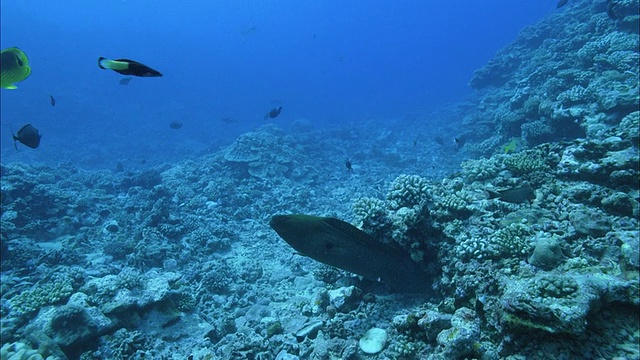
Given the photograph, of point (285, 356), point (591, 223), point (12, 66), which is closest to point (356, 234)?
point (285, 356)

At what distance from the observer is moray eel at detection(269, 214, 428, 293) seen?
12.7 feet

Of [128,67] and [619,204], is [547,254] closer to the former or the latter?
[619,204]

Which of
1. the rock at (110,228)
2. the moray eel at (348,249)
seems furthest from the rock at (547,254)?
the rock at (110,228)

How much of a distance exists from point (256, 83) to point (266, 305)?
112158 millimetres

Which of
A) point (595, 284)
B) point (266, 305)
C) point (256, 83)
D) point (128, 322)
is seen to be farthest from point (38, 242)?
point (256, 83)

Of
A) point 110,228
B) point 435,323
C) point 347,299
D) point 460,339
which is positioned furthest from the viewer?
point 110,228

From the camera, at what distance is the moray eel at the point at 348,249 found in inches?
153

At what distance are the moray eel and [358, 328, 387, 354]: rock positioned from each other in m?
0.74

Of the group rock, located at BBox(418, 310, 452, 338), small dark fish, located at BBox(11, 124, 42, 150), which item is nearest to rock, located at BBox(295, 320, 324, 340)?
rock, located at BBox(418, 310, 452, 338)

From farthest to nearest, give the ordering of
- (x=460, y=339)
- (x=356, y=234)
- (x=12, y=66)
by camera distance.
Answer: (x=356, y=234)
(x=12, y=66)
(x=460, y=339)

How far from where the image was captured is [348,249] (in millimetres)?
4020

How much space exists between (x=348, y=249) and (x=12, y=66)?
15.7 ft

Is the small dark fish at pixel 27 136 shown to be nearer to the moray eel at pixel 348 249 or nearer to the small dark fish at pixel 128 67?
the small dark fish at pixel 128 67

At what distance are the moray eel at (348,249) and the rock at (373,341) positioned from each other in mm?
740
